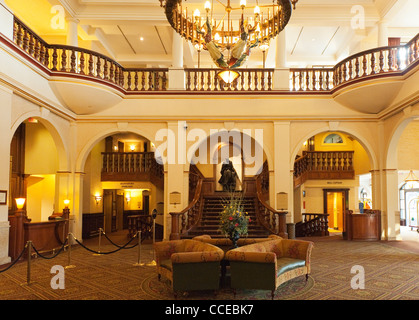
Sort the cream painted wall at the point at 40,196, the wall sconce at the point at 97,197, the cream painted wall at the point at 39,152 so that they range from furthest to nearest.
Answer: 1. the wall sconce at the point at 97,197
2. the cream painted wall at the point at 40,196
3. the cream painted wall at the point at 39,152

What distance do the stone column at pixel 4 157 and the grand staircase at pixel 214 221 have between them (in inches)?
178

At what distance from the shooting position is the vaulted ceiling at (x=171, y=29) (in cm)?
1116

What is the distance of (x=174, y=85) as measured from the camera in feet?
37.0

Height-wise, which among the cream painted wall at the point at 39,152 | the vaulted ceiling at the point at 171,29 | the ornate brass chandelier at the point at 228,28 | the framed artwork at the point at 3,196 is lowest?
the framed artwork at the point at 3,196

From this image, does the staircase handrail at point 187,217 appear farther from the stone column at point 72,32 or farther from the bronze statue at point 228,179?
the stone column at point 72,32

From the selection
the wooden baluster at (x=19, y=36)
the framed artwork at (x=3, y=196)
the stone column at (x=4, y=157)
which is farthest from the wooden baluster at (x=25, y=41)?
the framed artwork at (x=3, y=196)

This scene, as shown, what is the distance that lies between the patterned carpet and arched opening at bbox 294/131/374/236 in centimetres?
594

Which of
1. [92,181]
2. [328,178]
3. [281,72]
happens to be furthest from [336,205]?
[92,181]

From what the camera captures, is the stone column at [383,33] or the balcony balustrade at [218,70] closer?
the balcony balustrade at [218,70]

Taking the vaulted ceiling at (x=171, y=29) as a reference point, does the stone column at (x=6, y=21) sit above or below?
below

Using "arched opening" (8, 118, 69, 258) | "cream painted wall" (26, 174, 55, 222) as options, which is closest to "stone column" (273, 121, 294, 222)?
"arched opening" (8, 118, 69, 258)

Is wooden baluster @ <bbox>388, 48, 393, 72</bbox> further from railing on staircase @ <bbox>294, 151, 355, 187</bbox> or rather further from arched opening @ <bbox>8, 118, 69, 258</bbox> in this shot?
arched opening @ <bbox>8, 118, 69, 258</bbox>

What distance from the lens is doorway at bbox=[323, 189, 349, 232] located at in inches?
637
